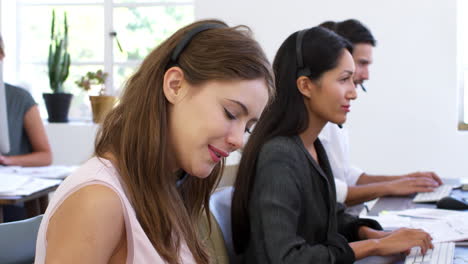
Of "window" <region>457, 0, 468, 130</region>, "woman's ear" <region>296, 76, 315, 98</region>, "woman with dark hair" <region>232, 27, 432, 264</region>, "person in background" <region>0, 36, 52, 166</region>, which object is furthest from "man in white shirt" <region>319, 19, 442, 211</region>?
"window" <region>457, 0, 468, 130</region>

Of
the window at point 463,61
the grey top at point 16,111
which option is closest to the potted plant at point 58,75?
the grey top at point 16,111

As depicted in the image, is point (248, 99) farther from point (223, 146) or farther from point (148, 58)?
point (148, 58)

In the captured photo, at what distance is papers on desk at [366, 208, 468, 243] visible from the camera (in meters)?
1.56

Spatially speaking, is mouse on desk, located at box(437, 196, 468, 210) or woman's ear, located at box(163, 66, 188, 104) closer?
woman's ear, located at box(163, 66, 188, 104)

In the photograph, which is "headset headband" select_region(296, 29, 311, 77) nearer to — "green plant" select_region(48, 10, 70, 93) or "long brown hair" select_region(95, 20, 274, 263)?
"long brown hair" select_region(95, 20, 274, 263)

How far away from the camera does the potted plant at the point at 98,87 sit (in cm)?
441

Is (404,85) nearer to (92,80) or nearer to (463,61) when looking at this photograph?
(463,61)

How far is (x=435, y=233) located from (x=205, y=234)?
68cm

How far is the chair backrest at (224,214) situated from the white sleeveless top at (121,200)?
0.49 meters

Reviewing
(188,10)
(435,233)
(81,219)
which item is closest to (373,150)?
(188,10)

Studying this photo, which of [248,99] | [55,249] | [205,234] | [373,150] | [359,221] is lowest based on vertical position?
[373,150]

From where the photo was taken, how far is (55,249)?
800 mm

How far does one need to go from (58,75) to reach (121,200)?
4.01m

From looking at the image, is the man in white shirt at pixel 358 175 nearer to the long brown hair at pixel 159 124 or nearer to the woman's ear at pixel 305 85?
the woman's ear at pixel 305 85
